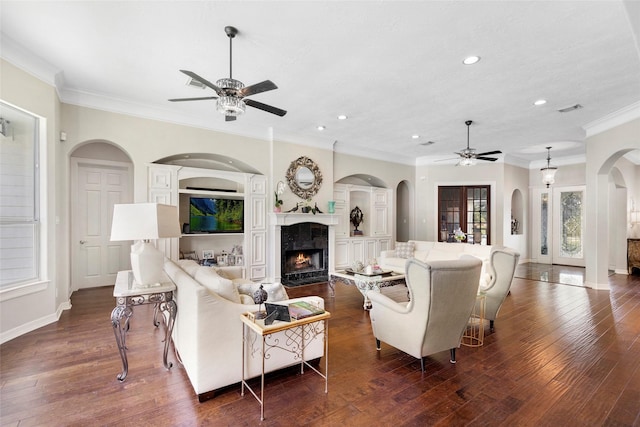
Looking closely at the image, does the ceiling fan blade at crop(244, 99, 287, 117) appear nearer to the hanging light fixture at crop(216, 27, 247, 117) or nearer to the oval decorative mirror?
the hanging light fixture at crop(216, 27, 247, 117)

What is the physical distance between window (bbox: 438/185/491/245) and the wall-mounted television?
5858 millimetres

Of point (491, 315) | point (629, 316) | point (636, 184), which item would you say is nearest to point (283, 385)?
point (491, 315)

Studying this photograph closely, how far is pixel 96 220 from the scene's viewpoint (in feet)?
18.5

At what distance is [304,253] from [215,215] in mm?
2102

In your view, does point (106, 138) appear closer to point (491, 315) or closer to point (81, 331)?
point (81, 331)

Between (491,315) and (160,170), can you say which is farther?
(160,170)

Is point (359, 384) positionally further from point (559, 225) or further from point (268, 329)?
point (559, 225)

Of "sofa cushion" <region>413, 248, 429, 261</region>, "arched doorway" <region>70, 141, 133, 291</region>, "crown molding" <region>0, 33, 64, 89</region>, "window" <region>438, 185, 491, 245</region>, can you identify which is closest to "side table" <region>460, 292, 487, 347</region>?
"sofa cushion" <region>413, 248, 429, 261</region>

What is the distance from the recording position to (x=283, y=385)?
2.51 metres

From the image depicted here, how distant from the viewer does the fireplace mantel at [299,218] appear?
6.13m

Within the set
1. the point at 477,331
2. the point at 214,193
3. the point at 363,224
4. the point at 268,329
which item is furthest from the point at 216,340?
the point at 363,224

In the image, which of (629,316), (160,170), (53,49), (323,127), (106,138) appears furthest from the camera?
(323,127)

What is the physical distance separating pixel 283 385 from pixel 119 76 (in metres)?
4.08

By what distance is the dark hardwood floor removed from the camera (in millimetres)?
2117
